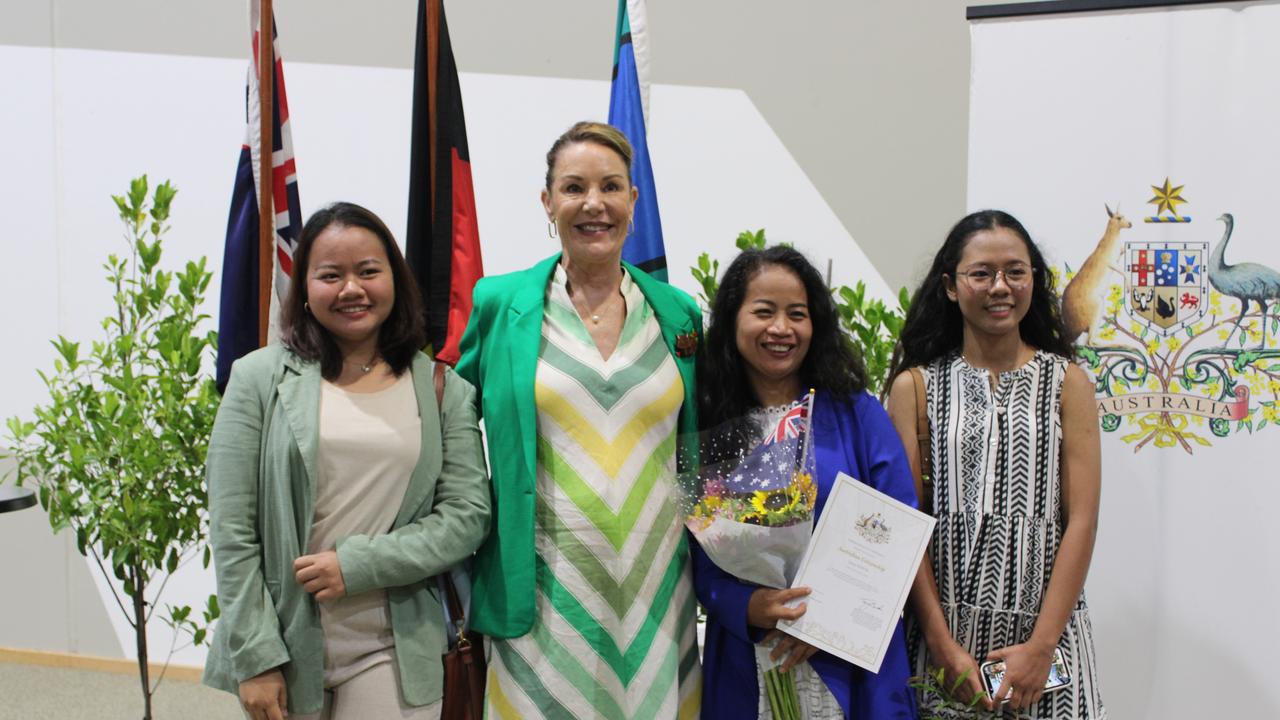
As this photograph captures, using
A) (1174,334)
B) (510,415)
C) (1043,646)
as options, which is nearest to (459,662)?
(510,415)

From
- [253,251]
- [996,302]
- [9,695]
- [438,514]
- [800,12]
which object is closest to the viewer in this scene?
[438,514]

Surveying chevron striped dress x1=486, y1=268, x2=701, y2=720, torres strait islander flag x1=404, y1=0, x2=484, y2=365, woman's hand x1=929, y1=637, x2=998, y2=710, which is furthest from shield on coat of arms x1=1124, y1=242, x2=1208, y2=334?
torres strait islander flag x1=404, y1=0, x2=484, y2=365

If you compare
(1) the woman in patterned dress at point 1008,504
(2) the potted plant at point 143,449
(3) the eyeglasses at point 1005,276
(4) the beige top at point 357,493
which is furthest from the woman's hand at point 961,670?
(2) the potted plant at point 143,449

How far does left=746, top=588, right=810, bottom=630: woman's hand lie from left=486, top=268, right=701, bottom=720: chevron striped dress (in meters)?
0.17

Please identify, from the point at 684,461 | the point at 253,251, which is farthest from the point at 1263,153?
the point at 253,251

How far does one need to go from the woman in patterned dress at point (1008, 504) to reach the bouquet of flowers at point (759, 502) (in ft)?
1.09

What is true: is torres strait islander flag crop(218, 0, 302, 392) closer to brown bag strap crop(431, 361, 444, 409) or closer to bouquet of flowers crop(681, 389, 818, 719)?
brown bag strap crop(431, 361, 444, 409)

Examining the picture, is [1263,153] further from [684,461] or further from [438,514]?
[438,514]

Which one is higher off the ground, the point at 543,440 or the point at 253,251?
the point at 253,251

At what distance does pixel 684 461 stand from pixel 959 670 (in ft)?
2.28

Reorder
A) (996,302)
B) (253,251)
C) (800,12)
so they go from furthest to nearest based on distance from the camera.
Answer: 1. (800,12)
2. (253,251)
3. (996,302)

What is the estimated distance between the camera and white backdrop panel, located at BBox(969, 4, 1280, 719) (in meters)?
2.59

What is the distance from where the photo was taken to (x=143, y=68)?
158 inches

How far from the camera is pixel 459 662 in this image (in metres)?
1.86
